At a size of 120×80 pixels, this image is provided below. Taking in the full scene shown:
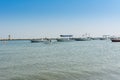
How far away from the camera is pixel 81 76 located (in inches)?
674

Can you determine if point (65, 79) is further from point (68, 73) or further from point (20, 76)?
point (20, 76)

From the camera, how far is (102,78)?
16078 mm

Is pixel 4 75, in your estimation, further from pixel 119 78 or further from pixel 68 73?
pixel 119 78

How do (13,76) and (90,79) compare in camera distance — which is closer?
(90,79)

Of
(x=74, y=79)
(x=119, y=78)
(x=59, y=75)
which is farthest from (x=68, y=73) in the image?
(x=119, y=78)

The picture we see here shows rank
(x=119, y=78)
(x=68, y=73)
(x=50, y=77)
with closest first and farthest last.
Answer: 1. (x=119, y=78)
2. (x=50, y=77)
3. (x=68, y=73)

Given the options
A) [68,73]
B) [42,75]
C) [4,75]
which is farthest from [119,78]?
[4,75]

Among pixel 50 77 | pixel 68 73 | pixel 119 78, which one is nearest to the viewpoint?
pixel 119 78

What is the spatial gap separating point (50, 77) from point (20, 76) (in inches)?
101

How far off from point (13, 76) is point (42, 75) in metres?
2.46

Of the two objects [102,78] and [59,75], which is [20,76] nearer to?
[59,75]

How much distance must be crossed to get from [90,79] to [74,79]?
1287 mm

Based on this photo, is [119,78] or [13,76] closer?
[119,78]

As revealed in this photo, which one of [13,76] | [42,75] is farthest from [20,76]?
[42,75]
